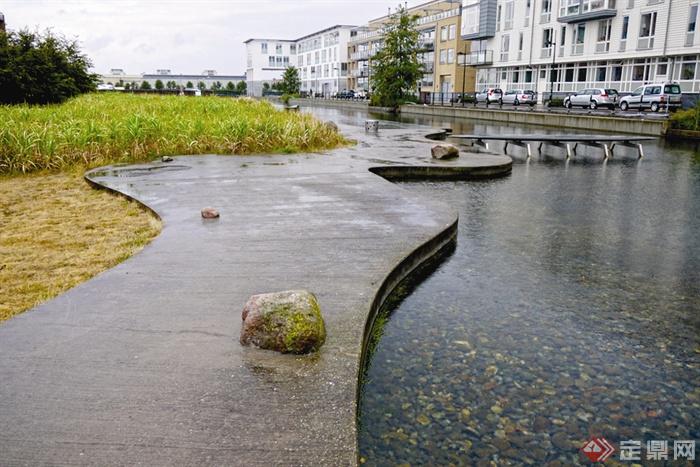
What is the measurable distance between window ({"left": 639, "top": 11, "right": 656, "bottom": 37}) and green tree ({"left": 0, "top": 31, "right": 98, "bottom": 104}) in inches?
1389

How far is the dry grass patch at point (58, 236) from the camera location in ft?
17.3

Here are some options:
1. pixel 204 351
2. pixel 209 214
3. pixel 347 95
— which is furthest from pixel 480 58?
pixel 204 351

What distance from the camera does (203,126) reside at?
15648 millimetres

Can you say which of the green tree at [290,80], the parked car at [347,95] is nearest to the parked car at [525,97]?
the parked car at [347,95]

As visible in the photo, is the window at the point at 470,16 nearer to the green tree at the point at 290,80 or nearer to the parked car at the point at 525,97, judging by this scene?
the parked car at the point at 525,97

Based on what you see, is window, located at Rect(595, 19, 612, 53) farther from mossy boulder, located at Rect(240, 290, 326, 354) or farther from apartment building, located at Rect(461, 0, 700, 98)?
mossy boulder, located at Rect(240, 290, 326, 354)

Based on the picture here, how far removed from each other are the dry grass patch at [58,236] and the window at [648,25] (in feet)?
128

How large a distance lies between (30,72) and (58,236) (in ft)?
79.0

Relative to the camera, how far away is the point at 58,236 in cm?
707

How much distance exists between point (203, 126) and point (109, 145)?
2.82 metres

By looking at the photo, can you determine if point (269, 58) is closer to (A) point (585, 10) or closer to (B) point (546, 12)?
(B) point (546, 12)

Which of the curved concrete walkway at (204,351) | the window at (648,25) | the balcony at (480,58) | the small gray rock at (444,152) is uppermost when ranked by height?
the window at (648,25)

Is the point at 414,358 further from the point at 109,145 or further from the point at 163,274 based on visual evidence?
the point at 109,145

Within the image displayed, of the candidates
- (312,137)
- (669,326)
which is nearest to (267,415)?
(669,326)
